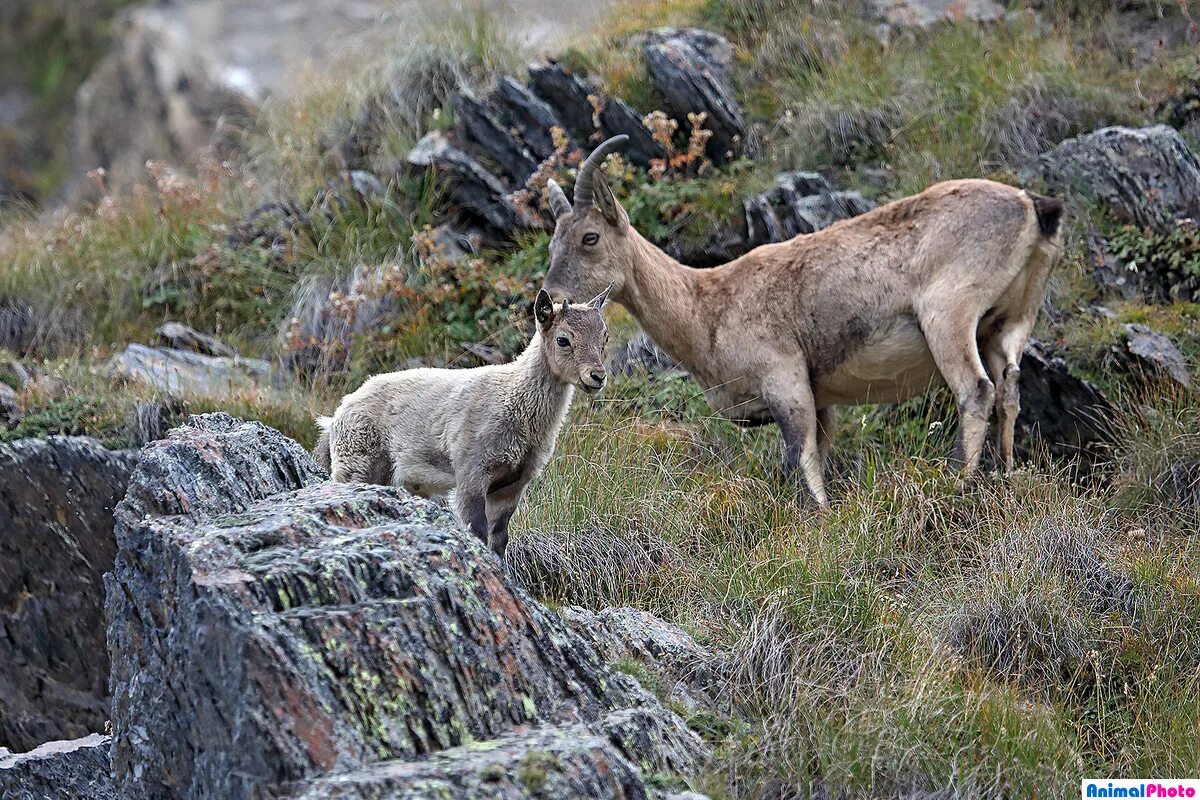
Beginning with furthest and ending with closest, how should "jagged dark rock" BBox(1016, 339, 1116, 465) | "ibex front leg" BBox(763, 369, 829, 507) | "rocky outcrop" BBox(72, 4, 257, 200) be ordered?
"rocky outcrop" BBox(72, 4, 257, 200)
"jagged dark rock" BBox(1016, 339, 1116, 465)
"ibex front leg" BBox(763, 369, 829, 507)

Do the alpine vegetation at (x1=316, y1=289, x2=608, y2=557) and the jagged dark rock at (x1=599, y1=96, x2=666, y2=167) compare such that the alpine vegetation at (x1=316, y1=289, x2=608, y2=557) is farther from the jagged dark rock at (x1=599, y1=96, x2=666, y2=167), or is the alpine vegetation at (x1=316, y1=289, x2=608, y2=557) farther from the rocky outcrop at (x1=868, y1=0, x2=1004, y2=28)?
the rocky outcrop at (x1=868, y1=0, x2=1004, y2=28)

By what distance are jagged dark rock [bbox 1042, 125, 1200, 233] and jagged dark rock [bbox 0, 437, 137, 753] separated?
7.61 m

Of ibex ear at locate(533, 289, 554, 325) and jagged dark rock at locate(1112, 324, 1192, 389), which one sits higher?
ibex ear at locate(533, 289, 554, 325)

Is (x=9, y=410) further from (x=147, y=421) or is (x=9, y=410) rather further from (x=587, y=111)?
(x=587, y=111)

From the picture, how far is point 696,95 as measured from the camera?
12906mm

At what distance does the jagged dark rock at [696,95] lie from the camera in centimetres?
1290

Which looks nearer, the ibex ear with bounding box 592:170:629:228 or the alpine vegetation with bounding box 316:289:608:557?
the alpine vegetation with bounding box 316:289:608:557

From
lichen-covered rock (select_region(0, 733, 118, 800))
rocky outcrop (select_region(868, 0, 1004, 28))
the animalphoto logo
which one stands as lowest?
the animalphoto logo

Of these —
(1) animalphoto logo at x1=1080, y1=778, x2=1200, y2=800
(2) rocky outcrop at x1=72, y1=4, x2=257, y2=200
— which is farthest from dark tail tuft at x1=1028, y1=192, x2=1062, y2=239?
(2) rocky outcrop at x1=72, y1=4, x2=257, y2=200

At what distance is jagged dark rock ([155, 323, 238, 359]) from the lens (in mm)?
12562

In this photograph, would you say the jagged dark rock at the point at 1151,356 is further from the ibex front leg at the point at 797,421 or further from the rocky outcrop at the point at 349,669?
the rocky outcrop at the point at 349,669

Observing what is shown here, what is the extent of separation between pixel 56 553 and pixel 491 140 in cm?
543

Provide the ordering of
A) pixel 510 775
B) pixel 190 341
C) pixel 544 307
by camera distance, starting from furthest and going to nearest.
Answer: pixel 190 341 < pixel 544 307 < pixel 510 775

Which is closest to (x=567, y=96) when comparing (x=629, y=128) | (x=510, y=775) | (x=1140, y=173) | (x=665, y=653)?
(x=629, y=128)
